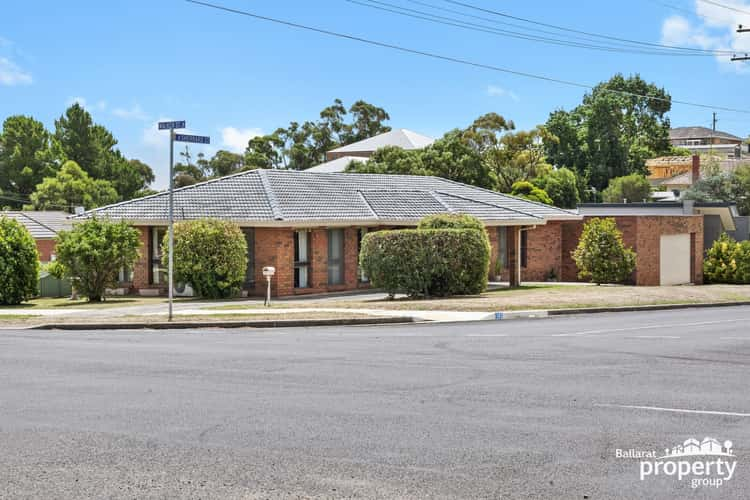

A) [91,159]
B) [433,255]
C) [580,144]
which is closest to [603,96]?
[580,144]

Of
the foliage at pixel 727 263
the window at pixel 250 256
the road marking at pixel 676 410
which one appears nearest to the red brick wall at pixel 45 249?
the window at pixel 250 256

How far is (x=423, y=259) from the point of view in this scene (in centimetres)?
2759

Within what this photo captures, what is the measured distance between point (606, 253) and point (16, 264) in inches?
854

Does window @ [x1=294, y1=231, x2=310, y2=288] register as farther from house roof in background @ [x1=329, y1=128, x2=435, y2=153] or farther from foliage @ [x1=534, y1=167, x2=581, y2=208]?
house roof in background @ [x1=329, y1=128, x2=435, y2=153]

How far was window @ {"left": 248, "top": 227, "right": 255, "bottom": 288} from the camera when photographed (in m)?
31.7

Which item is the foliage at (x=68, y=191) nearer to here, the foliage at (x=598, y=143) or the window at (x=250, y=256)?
the foliage at (x=598, y=143)

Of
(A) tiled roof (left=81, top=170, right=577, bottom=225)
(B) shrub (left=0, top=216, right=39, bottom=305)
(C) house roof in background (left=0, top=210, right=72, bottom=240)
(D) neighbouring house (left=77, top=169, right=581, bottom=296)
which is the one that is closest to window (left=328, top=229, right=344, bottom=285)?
(D) neighbouring house (left=77, top=169, right=581, bottom=296)

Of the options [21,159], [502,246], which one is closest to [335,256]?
[502,246]

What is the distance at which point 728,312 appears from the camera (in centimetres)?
2523

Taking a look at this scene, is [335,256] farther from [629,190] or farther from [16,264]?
[629,190]

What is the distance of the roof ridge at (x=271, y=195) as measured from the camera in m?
31.1

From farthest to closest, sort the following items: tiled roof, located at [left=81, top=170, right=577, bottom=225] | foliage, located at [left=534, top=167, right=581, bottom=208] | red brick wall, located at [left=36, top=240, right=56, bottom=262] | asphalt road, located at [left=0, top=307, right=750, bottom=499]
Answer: foliage, located at [left=534, top=167, right=581, bottom=208]
red brick wall, located at [left=36, top=240, right=56, bottom=262]
tiled roof, located at [left=81, top=170, right=577, bottom=225]
asphalt road, located at [left=0, top=307, right=750, bottom=499]

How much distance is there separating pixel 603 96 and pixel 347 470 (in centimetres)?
9542

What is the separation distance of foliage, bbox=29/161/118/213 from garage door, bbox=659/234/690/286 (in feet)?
188
